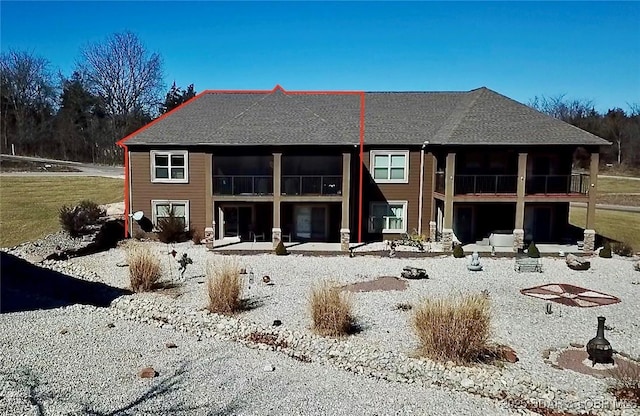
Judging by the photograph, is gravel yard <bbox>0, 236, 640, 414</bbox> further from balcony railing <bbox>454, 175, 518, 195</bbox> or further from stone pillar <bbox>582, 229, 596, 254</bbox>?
balcony railing <bbox>454, 175, 518, 195</bbox>

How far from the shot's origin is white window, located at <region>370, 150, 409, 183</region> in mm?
23922

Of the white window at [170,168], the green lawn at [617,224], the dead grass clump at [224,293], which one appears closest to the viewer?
the dead grass clump at [224,293]

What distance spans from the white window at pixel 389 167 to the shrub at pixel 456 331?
13.8 metres

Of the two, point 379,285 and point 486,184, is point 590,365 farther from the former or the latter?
point 486,184

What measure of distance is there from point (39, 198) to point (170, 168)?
10.7m

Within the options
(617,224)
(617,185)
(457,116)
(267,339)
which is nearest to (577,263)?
(457,116)

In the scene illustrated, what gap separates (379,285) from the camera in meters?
16.4

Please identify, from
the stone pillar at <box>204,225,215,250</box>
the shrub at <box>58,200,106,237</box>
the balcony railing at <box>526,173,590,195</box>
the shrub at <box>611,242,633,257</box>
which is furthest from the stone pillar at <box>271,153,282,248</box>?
the shrub at <box>611,242,633,257</box>

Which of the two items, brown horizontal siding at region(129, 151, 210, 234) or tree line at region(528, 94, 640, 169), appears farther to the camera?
tree line at region(528, 94, 640, 169)

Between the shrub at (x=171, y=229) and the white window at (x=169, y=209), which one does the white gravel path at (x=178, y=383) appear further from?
the white window at (x=169, y=209)

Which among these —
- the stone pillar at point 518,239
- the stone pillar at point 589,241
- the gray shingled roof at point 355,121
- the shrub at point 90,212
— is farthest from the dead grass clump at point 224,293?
the stone pillar at point 589,241

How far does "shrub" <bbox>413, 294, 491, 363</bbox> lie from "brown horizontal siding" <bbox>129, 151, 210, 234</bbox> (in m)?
16.0

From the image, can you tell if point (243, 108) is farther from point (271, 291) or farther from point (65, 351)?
point (65, 351)

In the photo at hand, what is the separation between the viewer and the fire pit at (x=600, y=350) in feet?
32.7
